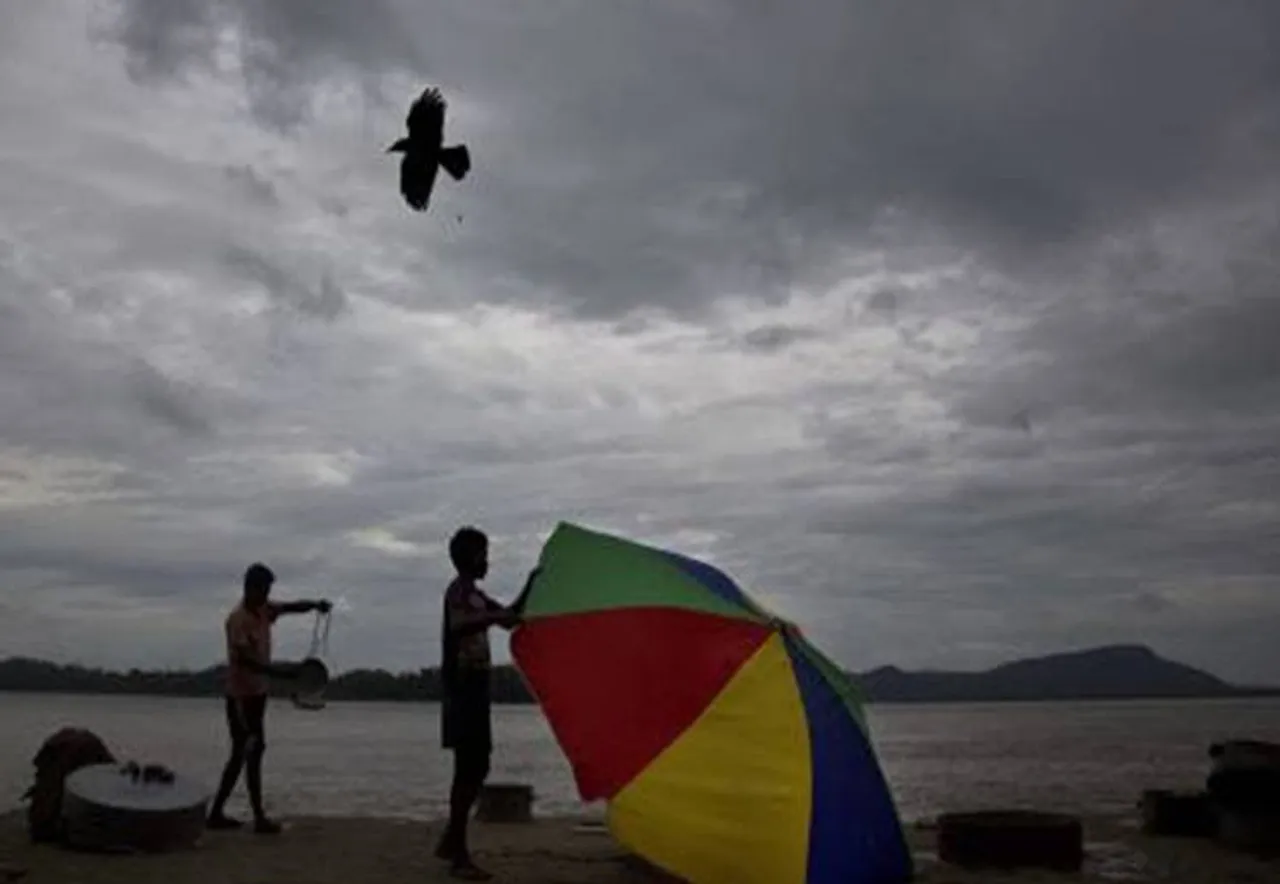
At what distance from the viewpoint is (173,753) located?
52.3 meters

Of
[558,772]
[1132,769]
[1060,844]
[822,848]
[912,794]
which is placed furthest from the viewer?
[558,772]

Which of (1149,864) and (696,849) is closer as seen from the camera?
(696,849)

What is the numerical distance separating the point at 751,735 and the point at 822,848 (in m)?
0.70

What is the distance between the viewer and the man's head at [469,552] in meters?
8.43

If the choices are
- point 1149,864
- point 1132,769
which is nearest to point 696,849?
point 1149,864

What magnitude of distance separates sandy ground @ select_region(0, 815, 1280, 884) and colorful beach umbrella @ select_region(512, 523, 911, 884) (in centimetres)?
102

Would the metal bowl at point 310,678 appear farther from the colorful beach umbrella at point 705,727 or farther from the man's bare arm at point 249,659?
the colorful beach umbrella at point 705,727

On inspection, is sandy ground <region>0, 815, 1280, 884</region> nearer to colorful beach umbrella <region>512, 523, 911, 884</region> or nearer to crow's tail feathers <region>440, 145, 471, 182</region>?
colorful beach umbrella <region>512, 523, 911, 884</region>

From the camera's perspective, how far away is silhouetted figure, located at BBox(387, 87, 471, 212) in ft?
26.9

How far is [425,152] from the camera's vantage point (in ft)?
27.4

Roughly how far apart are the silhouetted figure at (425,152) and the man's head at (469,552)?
6.43ft

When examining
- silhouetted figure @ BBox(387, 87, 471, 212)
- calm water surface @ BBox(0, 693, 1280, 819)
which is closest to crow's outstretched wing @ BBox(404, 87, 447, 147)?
silhouetted figure @ BBox(387, 87, 471, 212)

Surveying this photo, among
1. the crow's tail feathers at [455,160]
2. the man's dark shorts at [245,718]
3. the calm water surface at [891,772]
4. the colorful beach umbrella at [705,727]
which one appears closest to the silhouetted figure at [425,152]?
the crow's tail feathers at [455,160]

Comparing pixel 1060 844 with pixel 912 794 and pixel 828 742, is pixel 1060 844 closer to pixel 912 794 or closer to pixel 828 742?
pixel 828 742
